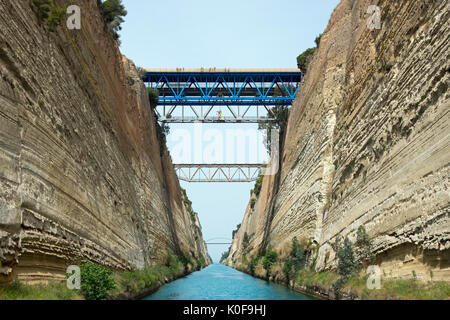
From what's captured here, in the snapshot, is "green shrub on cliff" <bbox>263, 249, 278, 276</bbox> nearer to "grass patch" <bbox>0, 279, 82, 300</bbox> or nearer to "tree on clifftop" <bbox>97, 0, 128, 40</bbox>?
"tree on clifftop" <bbox>97, 0, 128, 40</bbox>

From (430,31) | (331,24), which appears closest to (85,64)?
(430,31)

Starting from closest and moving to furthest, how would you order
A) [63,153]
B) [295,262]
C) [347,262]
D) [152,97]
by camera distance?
[63,153]
[347,262]
[295,262]
[152,97]

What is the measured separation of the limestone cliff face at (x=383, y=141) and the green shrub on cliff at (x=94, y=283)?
6.97 m

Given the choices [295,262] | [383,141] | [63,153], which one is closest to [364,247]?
[383,141]

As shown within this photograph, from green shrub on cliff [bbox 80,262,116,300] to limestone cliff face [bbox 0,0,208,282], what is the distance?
528 mm

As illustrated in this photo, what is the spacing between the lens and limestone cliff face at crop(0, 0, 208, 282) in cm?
843

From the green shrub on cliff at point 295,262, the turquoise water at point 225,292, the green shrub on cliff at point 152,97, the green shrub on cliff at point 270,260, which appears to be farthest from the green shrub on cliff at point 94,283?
the green shrub on cliff at point 152,97

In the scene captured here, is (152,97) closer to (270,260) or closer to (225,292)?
(270,260)

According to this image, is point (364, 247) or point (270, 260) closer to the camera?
point (364, 247)

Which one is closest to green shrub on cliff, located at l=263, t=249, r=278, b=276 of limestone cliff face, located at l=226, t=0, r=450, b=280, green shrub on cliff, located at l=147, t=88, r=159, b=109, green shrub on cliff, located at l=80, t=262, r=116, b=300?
limestone cliff face, located at l=226, t=0, r=450, b=280

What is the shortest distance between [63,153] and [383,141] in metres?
8.87

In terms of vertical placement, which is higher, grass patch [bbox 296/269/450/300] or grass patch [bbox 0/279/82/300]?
grass patch [bbox 0/279/82/300]

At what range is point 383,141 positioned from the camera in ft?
42.7

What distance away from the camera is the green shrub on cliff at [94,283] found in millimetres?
10391
